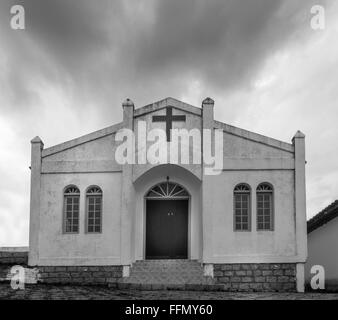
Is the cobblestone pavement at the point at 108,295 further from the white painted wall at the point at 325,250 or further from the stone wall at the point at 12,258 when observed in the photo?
the white painted wall at the point at 325,250

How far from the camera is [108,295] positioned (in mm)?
14695

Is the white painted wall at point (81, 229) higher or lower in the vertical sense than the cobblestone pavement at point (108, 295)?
higher

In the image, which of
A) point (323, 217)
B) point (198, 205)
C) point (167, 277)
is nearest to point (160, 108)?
point (198, 205)

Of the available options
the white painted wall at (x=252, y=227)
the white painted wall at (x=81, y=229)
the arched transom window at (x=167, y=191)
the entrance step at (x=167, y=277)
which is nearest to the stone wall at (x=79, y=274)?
the white painted wall at (x=81, y=229)

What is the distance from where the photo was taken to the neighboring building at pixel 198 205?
17.8 m

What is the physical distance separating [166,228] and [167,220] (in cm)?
28

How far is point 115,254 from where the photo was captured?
18000 millimetres

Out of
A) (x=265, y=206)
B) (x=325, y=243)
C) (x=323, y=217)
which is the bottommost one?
(x=325, y=243)

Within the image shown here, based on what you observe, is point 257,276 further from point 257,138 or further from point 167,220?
point 257,138

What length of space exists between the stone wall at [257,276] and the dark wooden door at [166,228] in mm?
1987

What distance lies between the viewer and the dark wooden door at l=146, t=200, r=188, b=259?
19203 millimetres

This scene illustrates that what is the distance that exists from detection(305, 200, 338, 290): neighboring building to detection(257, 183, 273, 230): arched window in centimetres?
207

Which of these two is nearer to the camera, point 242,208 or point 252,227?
point 252,227

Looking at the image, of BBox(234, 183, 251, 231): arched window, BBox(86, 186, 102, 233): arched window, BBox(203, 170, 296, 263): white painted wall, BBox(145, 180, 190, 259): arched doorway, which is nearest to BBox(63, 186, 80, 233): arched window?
BBox(86, 186, 102, 233): arched window
